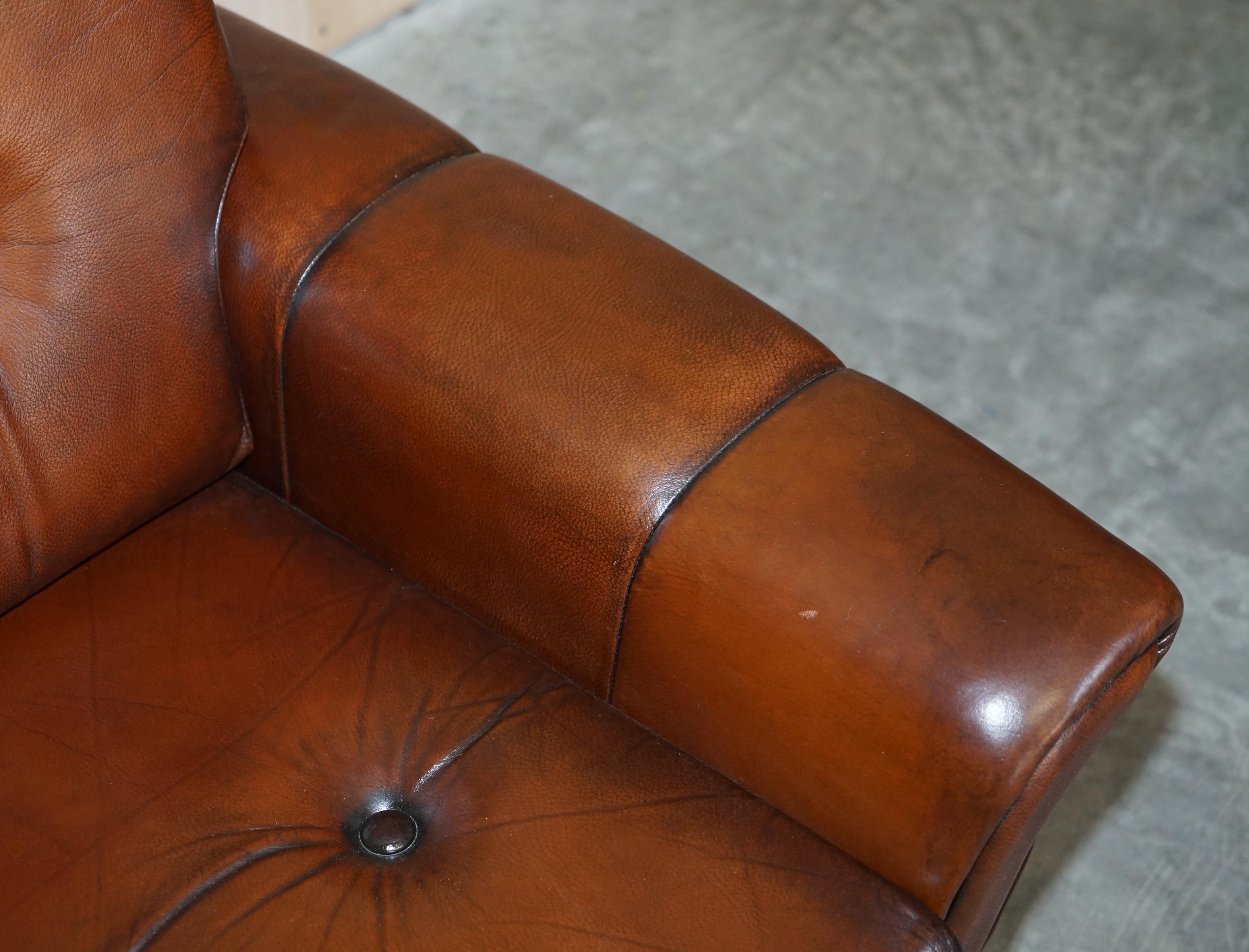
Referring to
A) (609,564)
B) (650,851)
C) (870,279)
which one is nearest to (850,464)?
(609,564)

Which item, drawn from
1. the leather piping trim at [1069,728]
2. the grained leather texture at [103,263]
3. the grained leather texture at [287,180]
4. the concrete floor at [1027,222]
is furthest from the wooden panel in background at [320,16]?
the leather piping trim at [1069,728]

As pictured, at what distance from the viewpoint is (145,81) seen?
94cm

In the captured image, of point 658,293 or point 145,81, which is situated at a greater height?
point 145,81

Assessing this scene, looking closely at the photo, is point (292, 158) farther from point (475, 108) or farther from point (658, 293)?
point (475, 108)

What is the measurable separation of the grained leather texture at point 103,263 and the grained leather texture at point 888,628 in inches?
15.4

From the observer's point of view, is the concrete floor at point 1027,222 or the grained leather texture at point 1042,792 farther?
the concrete floor at point 1027,222

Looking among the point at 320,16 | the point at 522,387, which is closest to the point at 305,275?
the point at 522,387

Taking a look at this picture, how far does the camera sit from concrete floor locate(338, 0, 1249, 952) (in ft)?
4.68

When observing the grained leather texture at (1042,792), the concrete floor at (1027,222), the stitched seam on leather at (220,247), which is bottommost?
the concrete floor at (1027,222)

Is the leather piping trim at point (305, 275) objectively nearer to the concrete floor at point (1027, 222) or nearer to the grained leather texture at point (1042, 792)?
the grained leather texture at point (1042, 792)

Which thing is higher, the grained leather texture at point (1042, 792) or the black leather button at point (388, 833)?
the grained leather texture at point (1042, 792)

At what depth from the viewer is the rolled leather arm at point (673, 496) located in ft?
2.67

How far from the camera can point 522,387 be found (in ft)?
3.04

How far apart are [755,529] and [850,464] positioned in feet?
0.26
